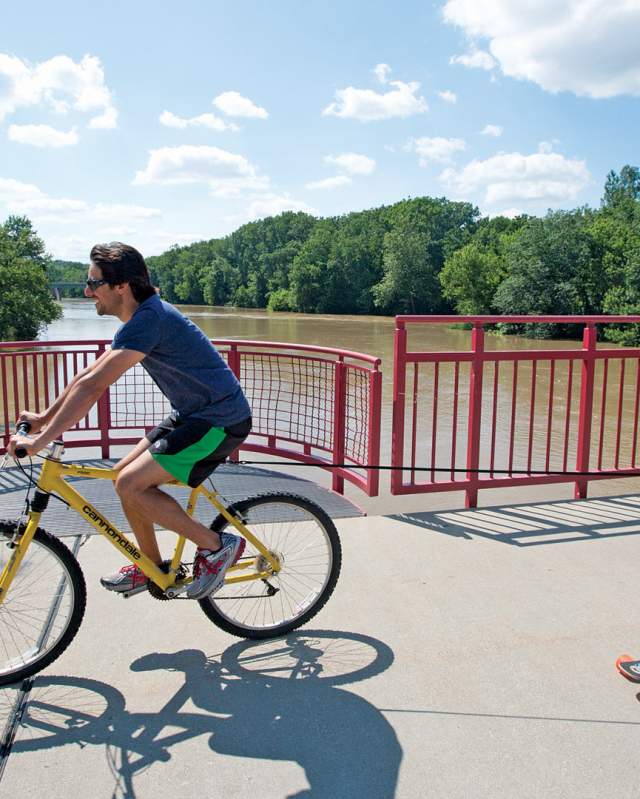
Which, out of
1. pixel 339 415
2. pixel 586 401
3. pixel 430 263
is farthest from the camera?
pixel 430 263

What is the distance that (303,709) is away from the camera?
2934 mm

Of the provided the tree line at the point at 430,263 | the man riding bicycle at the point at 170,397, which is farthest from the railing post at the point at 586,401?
the tree line at the point at 430,263

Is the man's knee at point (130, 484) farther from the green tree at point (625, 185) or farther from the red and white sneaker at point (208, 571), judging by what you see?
the green tree at point (625, 185)

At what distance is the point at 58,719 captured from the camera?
9.35 feet

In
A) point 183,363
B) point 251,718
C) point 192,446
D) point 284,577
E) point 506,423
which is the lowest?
point 506,423

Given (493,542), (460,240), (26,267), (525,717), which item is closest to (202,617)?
(525,717)

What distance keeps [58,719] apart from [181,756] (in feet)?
1.84

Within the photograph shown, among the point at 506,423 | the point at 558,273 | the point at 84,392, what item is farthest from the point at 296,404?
the point at 558,273

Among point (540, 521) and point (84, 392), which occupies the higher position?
Answer: point (84, 392)

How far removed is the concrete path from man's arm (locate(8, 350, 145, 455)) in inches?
42.1

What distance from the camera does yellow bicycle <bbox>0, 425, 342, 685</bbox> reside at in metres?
3.05

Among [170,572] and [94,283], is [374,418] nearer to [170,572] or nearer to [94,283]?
[170,572]

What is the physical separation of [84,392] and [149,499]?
0.52m

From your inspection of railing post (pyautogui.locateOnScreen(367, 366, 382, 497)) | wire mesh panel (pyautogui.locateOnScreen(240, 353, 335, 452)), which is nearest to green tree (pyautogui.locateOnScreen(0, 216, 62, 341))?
wire mesh panel (pyautogui.locateOnScreen(240, 353, 335, 452))
